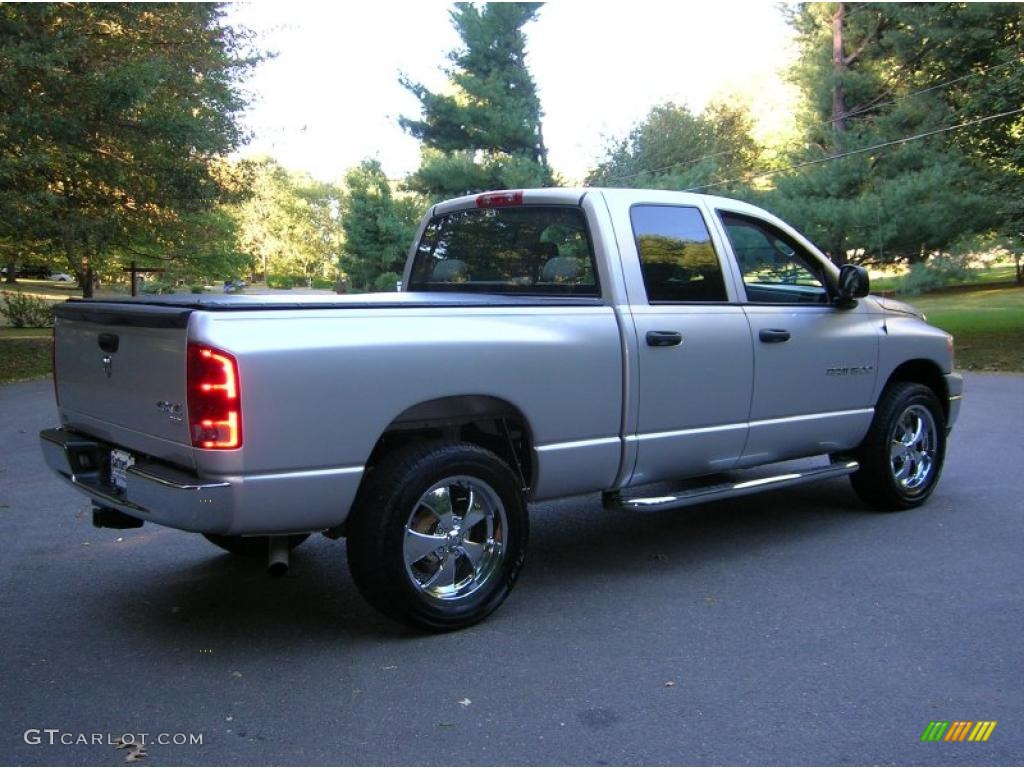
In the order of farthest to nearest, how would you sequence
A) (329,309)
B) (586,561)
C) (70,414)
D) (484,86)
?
(484,86) → (586,561) → (70,414) → (329,309)

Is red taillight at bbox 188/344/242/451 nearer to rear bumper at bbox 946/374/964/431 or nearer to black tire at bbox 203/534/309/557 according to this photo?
black tire at bbox 203/534/309/557

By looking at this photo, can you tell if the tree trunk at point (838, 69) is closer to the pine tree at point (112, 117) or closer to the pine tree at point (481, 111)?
the pine tree at point (481, 111)

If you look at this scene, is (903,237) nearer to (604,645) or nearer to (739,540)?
(739,540)

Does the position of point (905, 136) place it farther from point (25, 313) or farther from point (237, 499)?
point (25, 313)

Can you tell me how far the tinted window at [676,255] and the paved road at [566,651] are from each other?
1529 millimetres

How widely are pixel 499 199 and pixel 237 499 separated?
2621 mm

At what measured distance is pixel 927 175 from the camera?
1898 cm

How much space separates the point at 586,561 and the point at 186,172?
14.7 m

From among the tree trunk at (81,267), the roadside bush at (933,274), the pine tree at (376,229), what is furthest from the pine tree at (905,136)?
the tree trunk at (81,267)

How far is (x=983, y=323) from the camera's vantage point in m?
24.4

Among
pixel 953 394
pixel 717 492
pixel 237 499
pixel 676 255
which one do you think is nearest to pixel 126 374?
pixel 237 499

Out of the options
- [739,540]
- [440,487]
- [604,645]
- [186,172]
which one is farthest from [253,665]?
[186,172]

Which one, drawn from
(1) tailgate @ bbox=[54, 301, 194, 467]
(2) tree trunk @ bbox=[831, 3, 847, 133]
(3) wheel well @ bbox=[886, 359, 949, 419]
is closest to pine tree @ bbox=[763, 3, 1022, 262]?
(2) tree trunk @ bbox=[831, 3, 847, 133]

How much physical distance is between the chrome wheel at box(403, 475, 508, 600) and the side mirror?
2814 millimetres
